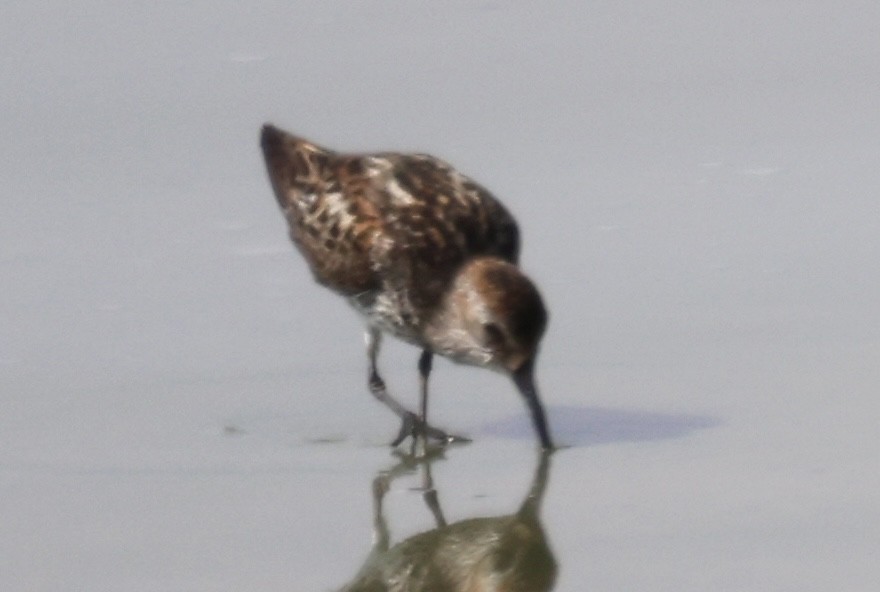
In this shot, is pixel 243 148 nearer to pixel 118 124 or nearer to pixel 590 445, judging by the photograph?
pixel 118 124

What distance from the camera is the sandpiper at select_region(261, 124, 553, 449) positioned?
930 centimetres

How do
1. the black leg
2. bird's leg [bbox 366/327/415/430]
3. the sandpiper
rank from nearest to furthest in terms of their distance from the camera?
1. the sandpiper
2. bird's leg [bbox 366/327/415/430]
3. the black leg

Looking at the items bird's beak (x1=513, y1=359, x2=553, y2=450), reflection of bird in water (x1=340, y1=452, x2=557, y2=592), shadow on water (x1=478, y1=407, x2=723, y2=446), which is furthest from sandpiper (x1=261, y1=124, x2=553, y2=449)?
reflection of bird in water (x1=340, y1=452, x2=557, y2=592)

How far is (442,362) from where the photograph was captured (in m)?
10.8

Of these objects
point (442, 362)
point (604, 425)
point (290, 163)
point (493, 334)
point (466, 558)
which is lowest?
point (442, 362)

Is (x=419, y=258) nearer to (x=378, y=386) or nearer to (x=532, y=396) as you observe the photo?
(x=378, y=386)

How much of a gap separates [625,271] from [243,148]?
2.57m

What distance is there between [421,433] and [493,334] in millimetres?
473

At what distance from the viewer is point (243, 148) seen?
488 inches

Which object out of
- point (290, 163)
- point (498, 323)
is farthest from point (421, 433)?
point (290, 163)

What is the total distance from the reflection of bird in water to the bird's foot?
0.96 m

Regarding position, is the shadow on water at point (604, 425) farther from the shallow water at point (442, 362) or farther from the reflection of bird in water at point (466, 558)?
the reflection of bird in water at point (466, 558)

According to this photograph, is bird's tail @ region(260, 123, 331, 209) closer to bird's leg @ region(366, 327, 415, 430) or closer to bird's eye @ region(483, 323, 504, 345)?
bird's leg @ region(366, 327, 415, 430)

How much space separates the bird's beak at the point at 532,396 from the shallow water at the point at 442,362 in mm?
127
